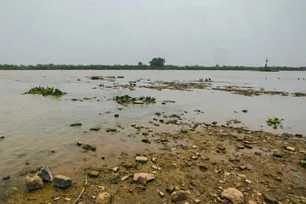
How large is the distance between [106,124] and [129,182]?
290 inches

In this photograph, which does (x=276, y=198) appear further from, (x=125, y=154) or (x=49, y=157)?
(x=49, y=157)

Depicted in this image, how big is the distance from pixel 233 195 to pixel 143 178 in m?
2.56

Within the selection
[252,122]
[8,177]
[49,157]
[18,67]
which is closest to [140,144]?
[49,157]

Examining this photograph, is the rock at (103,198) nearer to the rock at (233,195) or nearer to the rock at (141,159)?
the rock at (141,159)

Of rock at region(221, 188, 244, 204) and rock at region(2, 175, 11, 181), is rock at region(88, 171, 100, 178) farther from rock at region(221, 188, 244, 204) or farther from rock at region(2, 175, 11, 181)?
rock at region(221, 188, 244, 204)

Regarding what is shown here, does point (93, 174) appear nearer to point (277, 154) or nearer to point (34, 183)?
point (34, 183)

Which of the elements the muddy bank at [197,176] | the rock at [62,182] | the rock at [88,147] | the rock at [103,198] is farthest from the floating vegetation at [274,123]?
the rock at [62,182]

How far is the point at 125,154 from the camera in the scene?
863 cm

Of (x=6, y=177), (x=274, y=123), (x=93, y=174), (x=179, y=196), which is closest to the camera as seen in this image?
(x=179, y=196)

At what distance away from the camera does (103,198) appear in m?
5.48

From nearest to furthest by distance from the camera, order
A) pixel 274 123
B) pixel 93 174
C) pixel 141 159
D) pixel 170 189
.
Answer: pixel 170 189 < pixel 93 174 < pixel 141 159 < pixel 274 123

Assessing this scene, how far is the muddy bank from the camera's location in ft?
18.6

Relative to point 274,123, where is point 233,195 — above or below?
above

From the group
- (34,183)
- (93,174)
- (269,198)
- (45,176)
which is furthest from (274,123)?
(34,183)
